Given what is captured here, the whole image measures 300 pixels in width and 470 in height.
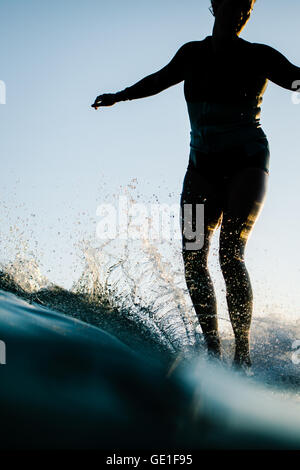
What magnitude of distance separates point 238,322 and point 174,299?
0.59 m

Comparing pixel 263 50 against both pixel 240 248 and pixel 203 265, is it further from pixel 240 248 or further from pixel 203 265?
pixel 203 265

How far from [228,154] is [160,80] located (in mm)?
744

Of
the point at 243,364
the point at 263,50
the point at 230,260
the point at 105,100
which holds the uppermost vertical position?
the point at 105,100

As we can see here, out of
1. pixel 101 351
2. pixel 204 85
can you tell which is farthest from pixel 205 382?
pixel 204 85

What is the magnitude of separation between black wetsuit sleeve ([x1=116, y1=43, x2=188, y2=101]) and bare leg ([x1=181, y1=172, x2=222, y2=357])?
0.64 metres

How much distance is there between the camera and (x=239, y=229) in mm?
2297

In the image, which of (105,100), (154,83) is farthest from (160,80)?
(105,100)

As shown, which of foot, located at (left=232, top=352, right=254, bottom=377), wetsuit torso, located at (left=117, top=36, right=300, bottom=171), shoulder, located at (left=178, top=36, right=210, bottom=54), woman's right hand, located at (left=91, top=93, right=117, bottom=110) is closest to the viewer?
foot, located at (left=232, top=352, right=254, bottom=377)

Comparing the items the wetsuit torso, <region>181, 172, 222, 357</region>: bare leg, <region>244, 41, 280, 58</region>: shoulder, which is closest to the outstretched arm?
the wetsuit torso

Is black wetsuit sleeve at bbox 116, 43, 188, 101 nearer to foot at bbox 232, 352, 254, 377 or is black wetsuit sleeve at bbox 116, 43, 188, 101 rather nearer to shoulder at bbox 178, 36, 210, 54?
shoulder at bbox 178, 36, 210, 54

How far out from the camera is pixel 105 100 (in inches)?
114

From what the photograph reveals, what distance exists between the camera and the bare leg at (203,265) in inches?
93.6

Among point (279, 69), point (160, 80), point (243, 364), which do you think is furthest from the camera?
point (160, 80)

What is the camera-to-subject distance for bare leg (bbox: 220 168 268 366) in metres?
2.26
